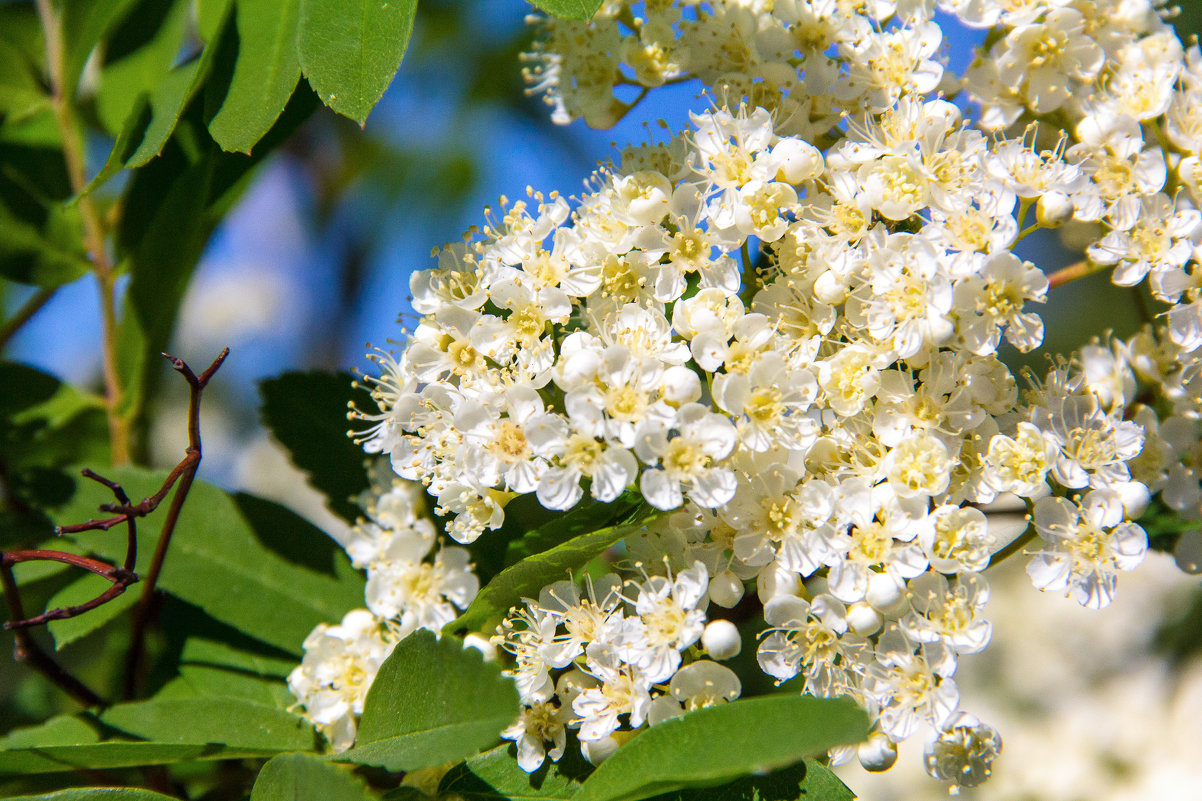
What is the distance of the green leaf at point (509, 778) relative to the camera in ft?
4.03

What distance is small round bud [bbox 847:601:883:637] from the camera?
3.84ft

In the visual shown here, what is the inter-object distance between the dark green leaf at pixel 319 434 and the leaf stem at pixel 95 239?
45 cm

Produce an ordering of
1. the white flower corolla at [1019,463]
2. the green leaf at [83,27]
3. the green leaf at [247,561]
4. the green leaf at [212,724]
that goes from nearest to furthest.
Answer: the white flower corolla at [1019,463] < the green leaf at [212,724] < the green leaf at [247,561] < the green leaf at [83,27]

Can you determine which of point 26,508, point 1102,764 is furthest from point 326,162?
point 1102,764

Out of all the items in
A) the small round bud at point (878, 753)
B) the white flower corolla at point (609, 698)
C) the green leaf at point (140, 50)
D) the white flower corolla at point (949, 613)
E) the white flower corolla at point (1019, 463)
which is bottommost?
the small round bud at point (878, 753)

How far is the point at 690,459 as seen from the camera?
3.71ft

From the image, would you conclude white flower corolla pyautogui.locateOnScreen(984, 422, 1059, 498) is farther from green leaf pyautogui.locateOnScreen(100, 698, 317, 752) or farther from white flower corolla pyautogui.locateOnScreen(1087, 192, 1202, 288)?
green leaf pyautogui.locateOnScreen(100, 698, 317, 752)

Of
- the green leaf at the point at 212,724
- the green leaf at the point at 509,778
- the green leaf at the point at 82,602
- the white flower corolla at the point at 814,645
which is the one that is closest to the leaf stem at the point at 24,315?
the green leaf at the point at 82,602

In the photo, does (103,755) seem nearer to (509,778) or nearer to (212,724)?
(212,724)

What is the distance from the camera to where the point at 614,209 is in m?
1.33

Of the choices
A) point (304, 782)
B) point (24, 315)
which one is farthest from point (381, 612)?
point (24, 315)

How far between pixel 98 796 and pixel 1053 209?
1.47 m

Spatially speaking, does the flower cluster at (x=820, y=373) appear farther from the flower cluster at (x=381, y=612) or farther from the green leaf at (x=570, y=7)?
the green leaf at (x=570, y=7)

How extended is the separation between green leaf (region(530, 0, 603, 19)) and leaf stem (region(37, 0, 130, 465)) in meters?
1.10
